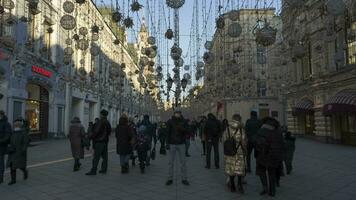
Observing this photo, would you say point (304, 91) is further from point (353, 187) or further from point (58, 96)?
point (353, 187)

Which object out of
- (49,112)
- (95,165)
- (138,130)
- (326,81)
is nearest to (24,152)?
(95,165)

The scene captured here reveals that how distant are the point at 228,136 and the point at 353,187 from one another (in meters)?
3.40

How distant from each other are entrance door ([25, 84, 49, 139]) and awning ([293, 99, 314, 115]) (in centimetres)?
1899

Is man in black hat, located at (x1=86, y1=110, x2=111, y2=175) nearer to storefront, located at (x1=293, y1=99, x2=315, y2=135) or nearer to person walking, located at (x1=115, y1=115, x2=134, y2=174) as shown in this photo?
person walking, located at (x1=115, y1=115, x2=134, y2=174)

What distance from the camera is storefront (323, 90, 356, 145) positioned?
21.0 meters

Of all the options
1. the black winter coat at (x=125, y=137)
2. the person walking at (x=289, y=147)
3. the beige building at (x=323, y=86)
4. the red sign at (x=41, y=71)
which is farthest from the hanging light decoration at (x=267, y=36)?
the red sign at (x=41, y=71)

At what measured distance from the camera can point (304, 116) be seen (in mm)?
30922

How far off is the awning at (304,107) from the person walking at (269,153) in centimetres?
2142

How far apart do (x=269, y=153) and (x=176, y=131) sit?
2341 millimetres

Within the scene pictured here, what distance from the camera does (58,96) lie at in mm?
27750

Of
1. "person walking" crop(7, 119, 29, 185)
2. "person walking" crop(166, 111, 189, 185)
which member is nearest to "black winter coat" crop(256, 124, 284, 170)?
"person walking" crop(166, 111, 189, 185)

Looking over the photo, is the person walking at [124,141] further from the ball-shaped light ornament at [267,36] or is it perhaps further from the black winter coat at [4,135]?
the ball-shaped light ornament at [267,36]

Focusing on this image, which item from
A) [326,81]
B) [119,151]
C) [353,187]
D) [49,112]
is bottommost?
[353,187]

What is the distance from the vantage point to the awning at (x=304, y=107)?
28.2 m
